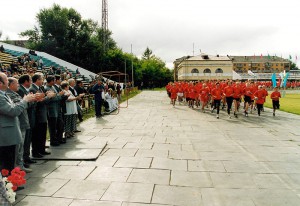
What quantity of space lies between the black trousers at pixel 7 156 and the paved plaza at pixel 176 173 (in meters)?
0.51

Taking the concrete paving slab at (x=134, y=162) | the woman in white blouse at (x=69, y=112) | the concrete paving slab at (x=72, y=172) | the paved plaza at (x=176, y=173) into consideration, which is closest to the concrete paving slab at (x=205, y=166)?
the paved plaza at (x=176, y=173)

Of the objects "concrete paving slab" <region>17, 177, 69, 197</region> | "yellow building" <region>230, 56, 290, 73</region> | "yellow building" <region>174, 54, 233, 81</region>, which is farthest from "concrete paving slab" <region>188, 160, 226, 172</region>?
"yellow building" <region>230, 56, 290, 73</region>

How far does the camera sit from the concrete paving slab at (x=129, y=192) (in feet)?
14.3

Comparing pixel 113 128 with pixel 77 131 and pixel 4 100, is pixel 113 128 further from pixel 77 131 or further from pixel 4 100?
pixel 4 100

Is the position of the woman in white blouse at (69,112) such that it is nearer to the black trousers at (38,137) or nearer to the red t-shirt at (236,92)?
the black trousers at (38,137)

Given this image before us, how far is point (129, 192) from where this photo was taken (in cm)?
464

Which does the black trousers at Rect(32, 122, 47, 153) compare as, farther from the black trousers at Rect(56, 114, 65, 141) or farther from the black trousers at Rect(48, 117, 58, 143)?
the black trousers at Rect(56, 114, 65, 141)

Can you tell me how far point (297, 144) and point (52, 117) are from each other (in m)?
6.79

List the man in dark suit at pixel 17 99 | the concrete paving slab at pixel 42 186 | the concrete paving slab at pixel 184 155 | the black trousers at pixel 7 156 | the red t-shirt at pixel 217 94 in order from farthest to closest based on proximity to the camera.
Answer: the red t-shirt at pixel 217 94 → the concrete paving slab at pixel 184 155 → the man in dark suit at pixel 17 99 → the concrete paving slab at pixel 42 186 → the black trousers at pixel 7 156

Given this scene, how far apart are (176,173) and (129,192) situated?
4.09 ft

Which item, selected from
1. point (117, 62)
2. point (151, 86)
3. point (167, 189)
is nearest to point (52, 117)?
point (167, 189)

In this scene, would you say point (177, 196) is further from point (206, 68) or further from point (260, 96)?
point (206, 68)

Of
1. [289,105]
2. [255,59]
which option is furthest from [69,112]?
[255,59]

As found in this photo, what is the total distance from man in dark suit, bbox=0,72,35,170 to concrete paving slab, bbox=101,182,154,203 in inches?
62.9
